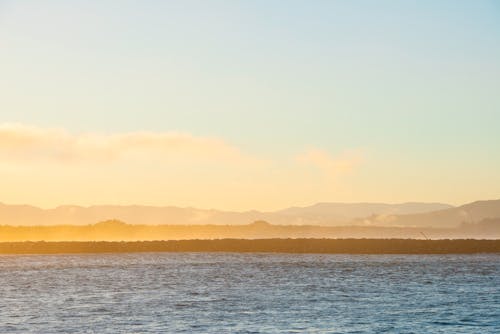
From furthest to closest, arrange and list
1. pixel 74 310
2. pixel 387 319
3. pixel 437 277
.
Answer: pixel 437 277 → pixel 74 310 → pixel 387 319

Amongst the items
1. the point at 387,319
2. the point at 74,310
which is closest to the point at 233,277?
the point at 74,310

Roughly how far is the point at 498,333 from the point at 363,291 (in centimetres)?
3386

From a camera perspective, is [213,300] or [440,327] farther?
[213,300]

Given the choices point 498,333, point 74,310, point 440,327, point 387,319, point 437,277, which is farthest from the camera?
point 437,277

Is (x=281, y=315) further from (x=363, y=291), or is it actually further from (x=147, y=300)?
(x=363, y=291)

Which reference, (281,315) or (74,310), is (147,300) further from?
(281,315)

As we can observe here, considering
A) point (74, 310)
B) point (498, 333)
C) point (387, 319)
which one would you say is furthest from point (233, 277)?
point (498, 333)

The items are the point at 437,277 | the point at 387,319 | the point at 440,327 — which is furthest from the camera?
the point at 437,277

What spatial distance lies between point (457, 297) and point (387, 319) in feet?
64.4

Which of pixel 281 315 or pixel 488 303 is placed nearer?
pixel 281 315

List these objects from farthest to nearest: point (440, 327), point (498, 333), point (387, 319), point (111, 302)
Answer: point (111, 302), point (387, 319), point (440, 327), point (498, 333)

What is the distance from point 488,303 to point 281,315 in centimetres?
1914

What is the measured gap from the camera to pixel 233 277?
110750 millimetres

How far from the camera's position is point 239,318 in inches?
2285
